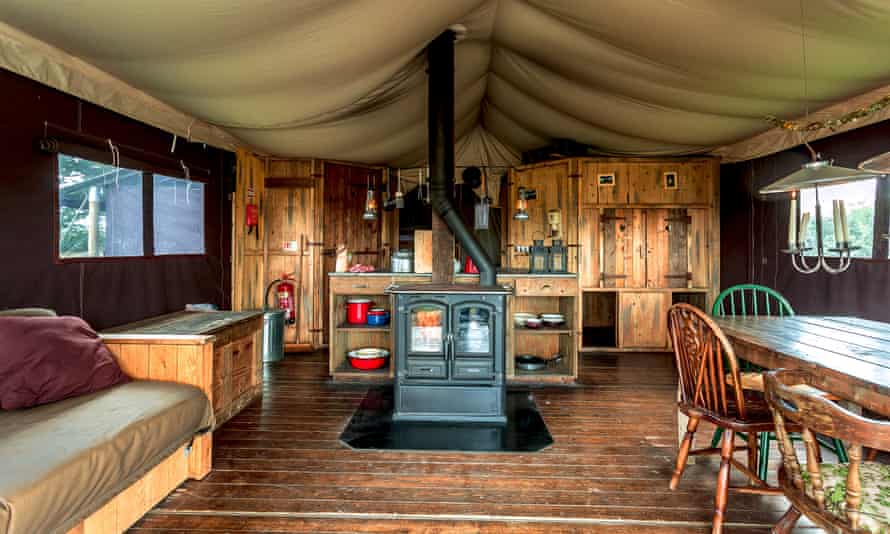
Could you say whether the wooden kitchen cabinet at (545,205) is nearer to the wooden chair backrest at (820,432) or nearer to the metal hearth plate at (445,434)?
the metal hearth plate at (445,434)

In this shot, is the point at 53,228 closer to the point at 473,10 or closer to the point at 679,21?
the point at 473,10

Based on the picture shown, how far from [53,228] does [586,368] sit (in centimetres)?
428

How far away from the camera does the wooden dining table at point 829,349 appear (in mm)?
1585

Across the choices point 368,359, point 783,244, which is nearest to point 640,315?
point 783,244

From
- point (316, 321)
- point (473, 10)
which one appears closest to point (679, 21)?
point (473, 10)

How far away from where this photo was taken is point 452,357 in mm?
3469

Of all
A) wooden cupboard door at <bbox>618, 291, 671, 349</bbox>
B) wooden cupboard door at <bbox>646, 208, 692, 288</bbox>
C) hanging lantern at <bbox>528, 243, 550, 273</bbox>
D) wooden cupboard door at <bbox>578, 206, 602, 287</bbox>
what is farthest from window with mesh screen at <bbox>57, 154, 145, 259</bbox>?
wooden cupboard door at <bbox>646, 208, 692, 288</bbox>

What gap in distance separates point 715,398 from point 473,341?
5.52 feet

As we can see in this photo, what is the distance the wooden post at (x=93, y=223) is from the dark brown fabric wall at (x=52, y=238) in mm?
105

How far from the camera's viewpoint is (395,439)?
3.02 metres

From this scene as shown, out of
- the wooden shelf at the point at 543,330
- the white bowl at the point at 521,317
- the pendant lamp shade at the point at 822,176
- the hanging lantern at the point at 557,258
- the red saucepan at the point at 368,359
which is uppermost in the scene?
the pendant lamp shade at the point at 822,176

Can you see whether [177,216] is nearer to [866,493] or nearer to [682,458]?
[682,458]

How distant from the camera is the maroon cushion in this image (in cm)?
198

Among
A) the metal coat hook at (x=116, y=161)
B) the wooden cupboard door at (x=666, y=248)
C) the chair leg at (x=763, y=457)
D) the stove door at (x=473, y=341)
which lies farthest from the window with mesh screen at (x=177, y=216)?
the wooden cupboard door at (x=666, y=248)
